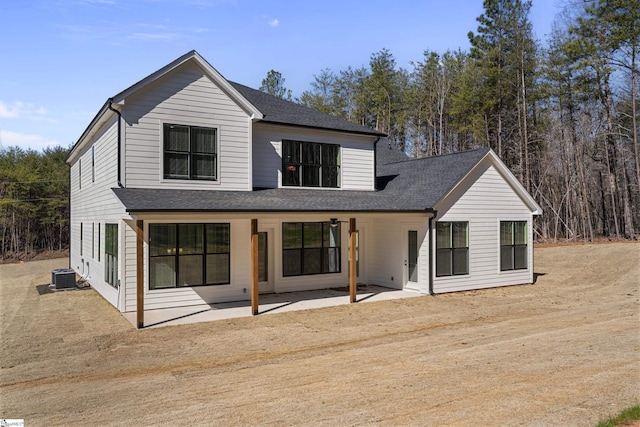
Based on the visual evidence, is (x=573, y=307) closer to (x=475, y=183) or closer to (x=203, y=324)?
(x=475, y=183)

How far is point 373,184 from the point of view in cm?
1656

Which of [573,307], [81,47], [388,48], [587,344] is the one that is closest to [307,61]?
[388,48]

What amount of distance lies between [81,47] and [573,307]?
1544 cm

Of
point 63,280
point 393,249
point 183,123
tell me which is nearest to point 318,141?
point 393,249

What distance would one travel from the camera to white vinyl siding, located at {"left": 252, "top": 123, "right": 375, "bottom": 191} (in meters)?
14.1

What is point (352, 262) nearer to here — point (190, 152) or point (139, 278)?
point (190, 152)

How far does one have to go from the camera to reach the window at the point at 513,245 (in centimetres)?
1631

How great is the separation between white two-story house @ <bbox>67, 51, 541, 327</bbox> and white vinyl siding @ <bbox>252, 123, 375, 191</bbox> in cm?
4

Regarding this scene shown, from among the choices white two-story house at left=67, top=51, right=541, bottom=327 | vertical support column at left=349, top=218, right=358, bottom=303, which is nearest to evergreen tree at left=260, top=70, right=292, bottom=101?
white two-story house at left=67, top=51, right=541, bottom=327

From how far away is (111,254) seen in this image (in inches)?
510

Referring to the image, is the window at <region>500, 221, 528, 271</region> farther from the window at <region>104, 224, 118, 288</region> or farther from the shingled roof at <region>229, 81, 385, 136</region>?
the window at <region>104, 224, 118, 288</region>

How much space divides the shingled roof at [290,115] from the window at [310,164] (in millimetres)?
677

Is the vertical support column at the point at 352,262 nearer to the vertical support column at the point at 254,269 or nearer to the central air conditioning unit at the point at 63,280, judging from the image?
the vertical support column at the point at 254,269

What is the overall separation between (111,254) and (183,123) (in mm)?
4429
